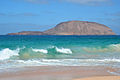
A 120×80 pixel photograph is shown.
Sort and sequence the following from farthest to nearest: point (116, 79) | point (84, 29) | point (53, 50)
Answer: point (84, 29) → point (53, 50) → point (116, 79)

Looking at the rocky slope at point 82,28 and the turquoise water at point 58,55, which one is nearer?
the turquoise water at point 58,55

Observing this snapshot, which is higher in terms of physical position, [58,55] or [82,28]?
[82,28]

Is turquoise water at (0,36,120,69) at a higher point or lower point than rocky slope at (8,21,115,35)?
lower

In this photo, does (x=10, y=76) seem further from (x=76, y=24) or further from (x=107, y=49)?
(x=76, y=24)

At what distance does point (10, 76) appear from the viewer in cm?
948

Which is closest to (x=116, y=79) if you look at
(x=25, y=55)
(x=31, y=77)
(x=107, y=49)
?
(x=31, y=77)

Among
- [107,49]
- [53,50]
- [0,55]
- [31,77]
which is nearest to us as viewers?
[31,77]

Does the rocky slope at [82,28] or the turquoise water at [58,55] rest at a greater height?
the rocky slope at [82,28]

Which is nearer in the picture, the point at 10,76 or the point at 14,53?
the point at 10,76

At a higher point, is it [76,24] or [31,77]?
[76,24]

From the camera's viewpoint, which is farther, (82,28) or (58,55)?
(82,28)

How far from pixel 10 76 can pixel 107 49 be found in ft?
58.3

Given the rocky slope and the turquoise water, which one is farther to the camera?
the rocky slope

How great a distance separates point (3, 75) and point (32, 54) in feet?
34.0
